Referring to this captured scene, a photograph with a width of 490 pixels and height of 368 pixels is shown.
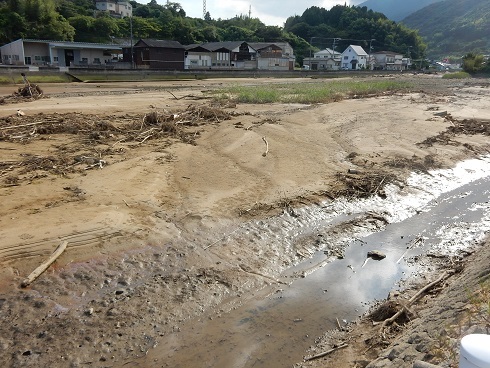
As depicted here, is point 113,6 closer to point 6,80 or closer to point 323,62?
point 323,62

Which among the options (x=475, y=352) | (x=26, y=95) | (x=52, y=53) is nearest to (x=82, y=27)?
(x=52, y=53)

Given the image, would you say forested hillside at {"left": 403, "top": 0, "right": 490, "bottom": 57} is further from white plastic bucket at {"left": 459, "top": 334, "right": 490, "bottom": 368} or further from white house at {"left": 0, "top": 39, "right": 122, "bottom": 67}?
white plastic bucket at {"left": 459, "top": 334, "right": 490, "bottom": 368}

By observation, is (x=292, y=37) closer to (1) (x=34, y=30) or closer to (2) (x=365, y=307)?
(1) (x=34, y=30)

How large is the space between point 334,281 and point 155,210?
12.1ft

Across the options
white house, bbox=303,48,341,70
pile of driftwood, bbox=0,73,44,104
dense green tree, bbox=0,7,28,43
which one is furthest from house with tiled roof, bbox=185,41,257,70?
pile of driftwood, bbox=0,73,44,104

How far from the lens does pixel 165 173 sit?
990cm

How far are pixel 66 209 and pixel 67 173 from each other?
2.21 m

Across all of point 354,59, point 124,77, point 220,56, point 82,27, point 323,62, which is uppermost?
point 82,27

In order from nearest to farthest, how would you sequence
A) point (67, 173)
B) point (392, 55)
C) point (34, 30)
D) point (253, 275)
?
point (253, 275) → point (67, 173) → point (34, 30) → point (392, 55)

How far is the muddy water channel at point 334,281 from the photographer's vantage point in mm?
4734

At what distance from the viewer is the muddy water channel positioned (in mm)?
4734

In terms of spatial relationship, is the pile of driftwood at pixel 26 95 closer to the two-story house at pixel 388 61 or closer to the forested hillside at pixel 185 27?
the forested hillside at pixel 185 27

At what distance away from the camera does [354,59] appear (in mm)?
96000

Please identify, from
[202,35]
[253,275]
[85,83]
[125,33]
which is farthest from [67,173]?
[202,35]
